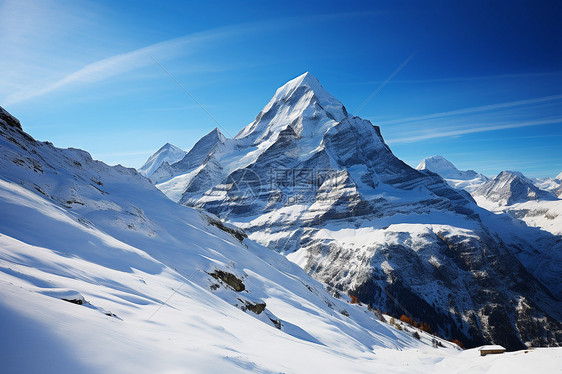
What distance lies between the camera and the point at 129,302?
10391mm

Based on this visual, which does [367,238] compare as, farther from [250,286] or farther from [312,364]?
[312,364]

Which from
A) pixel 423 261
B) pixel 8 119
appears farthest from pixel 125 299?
pixel 423 261

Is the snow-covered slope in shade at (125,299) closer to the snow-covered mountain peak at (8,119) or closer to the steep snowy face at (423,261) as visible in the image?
the snow-covered mountain peak at (8,119)

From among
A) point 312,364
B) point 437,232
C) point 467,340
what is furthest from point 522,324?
point 312,364

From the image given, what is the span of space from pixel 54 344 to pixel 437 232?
6727 inches

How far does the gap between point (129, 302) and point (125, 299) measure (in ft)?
1.57

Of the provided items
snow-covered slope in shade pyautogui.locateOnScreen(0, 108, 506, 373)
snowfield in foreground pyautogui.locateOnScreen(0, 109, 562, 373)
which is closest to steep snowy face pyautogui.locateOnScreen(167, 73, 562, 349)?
snow-covered slope in shade pyautogui.locateOnScreen(0, 108, 506, 373)

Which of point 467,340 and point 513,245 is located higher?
point 513,245

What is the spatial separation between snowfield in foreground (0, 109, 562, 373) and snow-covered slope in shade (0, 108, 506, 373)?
0.04 metres

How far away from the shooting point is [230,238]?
4884cm

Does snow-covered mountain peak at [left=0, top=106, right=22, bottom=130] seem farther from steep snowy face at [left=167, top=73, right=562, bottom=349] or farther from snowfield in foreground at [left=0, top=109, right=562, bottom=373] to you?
steep snowy face at [left=167, top=73, right=562, bottom=349]

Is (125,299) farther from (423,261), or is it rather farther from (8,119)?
(423,261)

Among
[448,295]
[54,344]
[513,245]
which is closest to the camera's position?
[54,344]

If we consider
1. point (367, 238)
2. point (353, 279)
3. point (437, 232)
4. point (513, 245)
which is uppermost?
point (513, 245)
